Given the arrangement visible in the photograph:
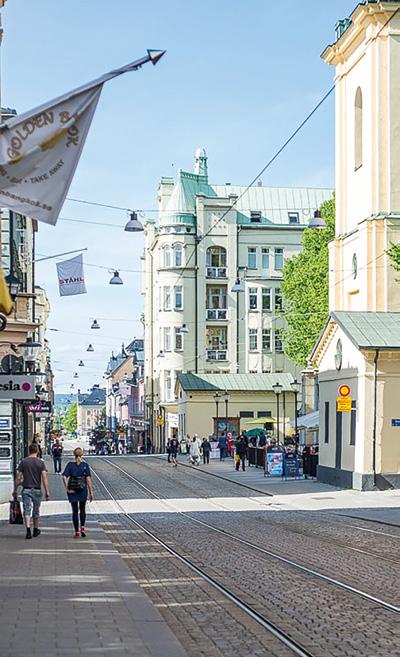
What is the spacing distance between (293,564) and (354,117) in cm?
3359

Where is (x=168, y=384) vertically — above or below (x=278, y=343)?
below

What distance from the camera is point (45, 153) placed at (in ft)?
34.2

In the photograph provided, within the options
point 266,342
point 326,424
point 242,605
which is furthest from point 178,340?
point 242,605

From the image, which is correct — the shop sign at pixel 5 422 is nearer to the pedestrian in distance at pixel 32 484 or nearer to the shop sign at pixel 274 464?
the pedestrian in distance at pixel 32 484

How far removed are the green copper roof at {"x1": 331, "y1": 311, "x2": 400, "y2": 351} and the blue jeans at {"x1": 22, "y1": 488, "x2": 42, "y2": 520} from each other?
59.5ft

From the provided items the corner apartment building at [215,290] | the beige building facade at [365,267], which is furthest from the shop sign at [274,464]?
the corner apartment building at [215,290]

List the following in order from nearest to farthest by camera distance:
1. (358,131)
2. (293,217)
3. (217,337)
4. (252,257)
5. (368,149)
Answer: (368,149)
(358,131)
(252,257)
(217,337)
(293,217)

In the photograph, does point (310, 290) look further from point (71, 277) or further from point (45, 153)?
point (45, 153)

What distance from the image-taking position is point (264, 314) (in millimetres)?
88812

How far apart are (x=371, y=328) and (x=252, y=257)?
5003 cm

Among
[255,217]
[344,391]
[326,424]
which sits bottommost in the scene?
[326,424]

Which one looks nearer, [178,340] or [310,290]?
[310,290]

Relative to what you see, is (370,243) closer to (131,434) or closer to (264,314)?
(264,314)

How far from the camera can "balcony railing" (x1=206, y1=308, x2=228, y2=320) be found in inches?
3484
